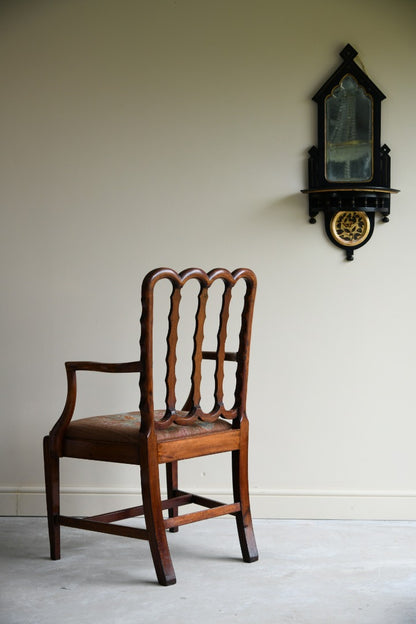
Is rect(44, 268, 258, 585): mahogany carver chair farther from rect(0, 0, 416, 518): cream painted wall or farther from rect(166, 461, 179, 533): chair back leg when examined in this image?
rect(0, 0, 416, 518): cream painted wall

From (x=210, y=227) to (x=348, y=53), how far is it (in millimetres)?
984

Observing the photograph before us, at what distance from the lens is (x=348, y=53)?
3.58 meters

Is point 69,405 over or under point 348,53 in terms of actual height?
under

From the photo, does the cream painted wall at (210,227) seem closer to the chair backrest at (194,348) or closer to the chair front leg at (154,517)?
the chair backrest at (194,348)

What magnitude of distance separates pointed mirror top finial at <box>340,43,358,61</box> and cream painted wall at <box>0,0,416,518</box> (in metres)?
0.04

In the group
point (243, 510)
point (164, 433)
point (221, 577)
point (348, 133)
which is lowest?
point (221, 577)

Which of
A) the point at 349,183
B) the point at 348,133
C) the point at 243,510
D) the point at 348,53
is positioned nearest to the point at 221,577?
the point at 243,510

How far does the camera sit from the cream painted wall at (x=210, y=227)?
3.61 metres

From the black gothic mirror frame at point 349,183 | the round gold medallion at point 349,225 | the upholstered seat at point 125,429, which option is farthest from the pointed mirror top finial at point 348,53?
the upholstered seat at point 125,429

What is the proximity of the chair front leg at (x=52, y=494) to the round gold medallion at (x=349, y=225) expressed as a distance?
5.12 ft

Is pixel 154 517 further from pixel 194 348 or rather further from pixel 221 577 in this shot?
pixel 194 348

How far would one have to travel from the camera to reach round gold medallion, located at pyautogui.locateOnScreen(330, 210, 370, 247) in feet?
11.8

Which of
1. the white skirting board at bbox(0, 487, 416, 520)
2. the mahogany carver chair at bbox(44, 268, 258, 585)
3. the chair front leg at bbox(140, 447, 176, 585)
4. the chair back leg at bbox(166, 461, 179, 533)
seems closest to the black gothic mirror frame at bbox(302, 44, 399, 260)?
the mahogany carver chair at bbox(44, 268, 258, 585)

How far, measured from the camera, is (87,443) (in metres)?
2.87
